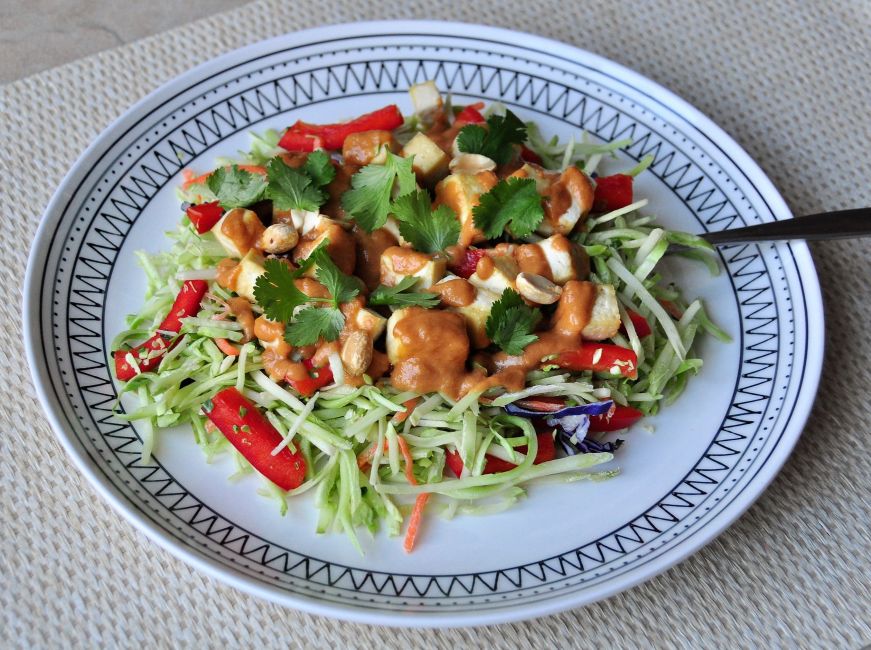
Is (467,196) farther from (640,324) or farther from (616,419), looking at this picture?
(616,419)

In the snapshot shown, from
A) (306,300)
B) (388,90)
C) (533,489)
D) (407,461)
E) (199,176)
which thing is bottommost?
(533,489)

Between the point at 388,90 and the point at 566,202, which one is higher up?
the point at 388,90

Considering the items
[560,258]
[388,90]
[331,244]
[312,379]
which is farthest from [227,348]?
[388,90]

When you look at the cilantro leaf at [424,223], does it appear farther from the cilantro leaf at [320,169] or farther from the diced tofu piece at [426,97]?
the diced tofu piece at [426,97]

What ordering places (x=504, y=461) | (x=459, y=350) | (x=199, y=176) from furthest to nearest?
(x=199, y=176) → (x=504, y=461) → (x=459, y=350)

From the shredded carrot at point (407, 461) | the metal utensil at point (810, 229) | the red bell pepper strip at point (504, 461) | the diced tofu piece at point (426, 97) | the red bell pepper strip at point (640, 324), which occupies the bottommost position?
the red bell pepper strip at point (504, 461)

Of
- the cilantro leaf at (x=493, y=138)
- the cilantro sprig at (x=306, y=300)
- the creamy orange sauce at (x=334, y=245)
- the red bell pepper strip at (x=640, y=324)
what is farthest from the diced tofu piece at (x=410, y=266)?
the red bell pepper strip at (x=640, y=324)

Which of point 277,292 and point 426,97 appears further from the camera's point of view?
point 426,97

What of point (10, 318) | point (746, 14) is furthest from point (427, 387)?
point (746, 14)
